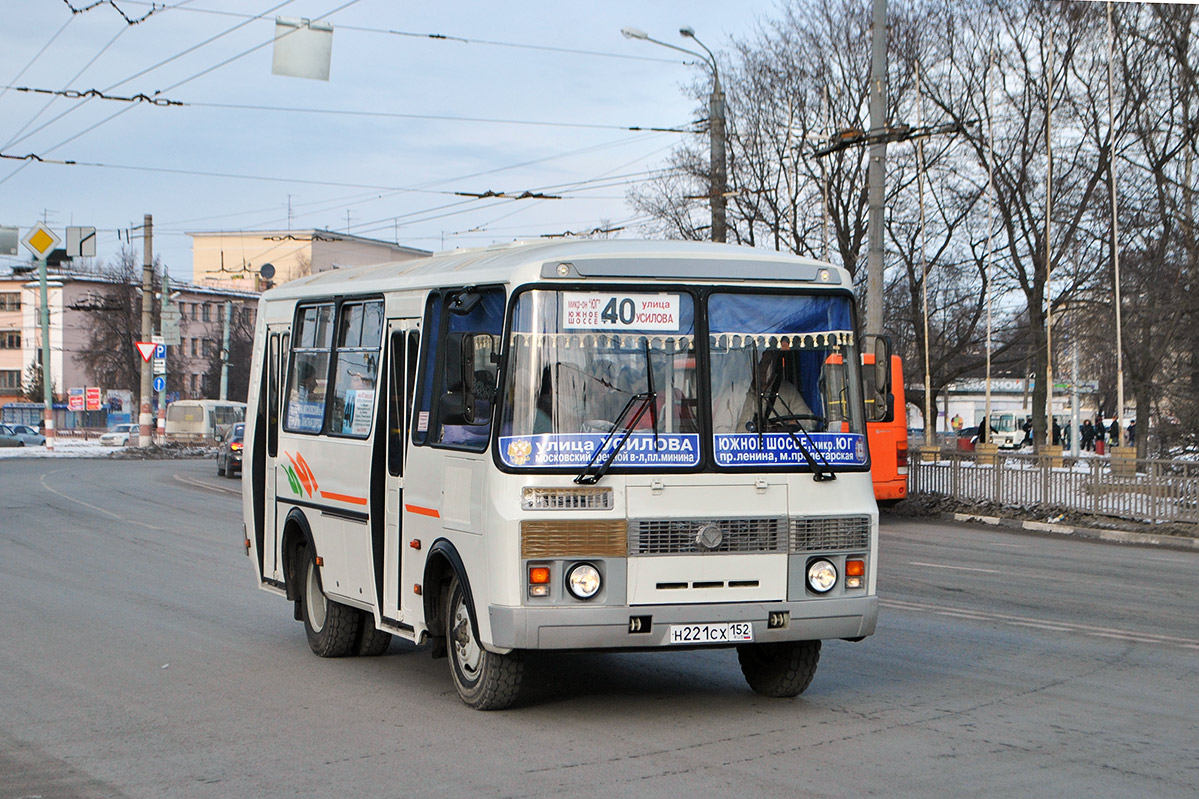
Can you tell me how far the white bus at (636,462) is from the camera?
24.7 ft

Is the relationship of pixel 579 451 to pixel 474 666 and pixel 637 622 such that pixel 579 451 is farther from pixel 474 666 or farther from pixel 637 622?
pixel 474 666

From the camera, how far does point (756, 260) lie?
8.16 metres

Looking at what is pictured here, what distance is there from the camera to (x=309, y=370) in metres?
10.6

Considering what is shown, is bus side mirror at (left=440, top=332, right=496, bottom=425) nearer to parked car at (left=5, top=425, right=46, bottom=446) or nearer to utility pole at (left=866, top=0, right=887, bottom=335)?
utility pole at (left=866, top=0, right=887, bottom=335)

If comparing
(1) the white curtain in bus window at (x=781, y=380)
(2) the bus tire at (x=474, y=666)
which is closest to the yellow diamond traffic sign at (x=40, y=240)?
(2) the bus tire at (x=474, y=666)

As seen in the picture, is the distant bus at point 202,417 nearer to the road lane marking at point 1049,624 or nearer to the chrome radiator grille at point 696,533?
the road lane marking at point 1049,624

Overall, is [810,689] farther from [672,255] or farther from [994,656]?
[672,255]

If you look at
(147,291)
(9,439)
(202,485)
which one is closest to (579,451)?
(202,485)

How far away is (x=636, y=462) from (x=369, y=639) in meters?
3.63

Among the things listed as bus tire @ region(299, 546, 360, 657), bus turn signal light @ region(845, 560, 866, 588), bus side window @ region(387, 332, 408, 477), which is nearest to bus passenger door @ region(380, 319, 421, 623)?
bus side window @ region(387, 332, 408, 477)

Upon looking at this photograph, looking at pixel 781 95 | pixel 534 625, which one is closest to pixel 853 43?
pixel 781 95

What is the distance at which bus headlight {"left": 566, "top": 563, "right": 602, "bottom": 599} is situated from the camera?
296 inches

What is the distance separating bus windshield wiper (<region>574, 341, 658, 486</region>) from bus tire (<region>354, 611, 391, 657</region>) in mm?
3405

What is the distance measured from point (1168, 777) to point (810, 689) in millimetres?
2630
